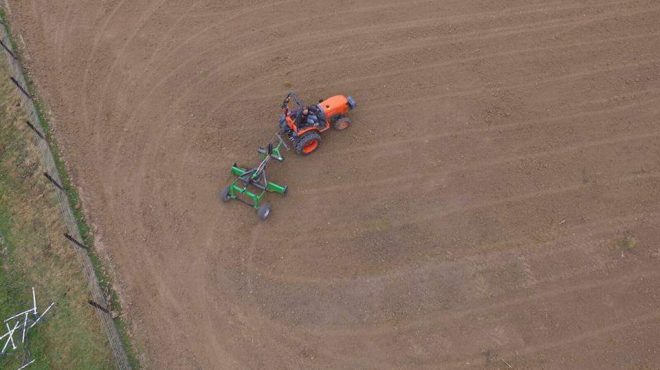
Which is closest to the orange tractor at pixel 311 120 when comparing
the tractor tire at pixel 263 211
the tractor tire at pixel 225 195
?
the tractor tire at pixel 263 211

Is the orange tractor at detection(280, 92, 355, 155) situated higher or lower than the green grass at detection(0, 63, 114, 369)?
higher

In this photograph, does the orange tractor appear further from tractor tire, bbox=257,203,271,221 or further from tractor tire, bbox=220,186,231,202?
tractor tire, bbox=220,186,231,202

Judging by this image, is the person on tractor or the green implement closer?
the green implement

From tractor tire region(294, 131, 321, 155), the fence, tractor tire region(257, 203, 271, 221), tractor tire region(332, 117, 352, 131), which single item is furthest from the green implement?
the fence

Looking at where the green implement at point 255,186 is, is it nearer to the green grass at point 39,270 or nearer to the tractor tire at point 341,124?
the tractor tire at point 341,124

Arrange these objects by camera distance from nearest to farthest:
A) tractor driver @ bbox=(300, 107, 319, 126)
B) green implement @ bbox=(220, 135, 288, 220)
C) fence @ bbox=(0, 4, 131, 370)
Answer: fence @ bbox=(0, 4, 131, 370) → green implement @ bbox=(220, 135, 288, 220) → tractor driver @ bbox=(300, 107, 319, 126)

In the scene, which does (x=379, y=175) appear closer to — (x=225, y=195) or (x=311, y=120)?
(x=311, y=120)
